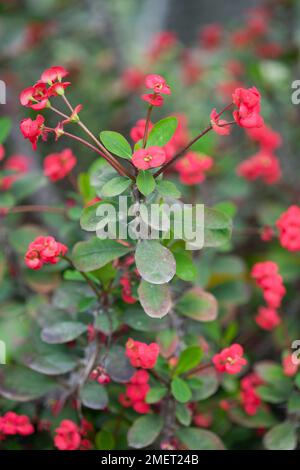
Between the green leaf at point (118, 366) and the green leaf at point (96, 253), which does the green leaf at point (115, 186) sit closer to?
the green leaf at point (96, 253)

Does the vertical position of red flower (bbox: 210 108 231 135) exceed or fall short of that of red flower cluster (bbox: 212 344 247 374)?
it exceeds it

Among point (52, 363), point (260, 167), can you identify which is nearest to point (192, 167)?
point (260, 167)

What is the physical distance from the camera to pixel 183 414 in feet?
4.59

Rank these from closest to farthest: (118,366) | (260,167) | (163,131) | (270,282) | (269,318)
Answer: (163,131) < (118,366) < (270,282) < (269,318) < (260,167)

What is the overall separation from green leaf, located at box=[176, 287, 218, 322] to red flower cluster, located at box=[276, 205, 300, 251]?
245mm

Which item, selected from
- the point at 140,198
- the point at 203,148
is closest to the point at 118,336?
the point at 140,198

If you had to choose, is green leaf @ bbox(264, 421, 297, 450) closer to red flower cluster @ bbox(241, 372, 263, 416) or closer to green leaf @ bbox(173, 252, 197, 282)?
red flower cluster @ bbox(241, 372, 263, 416)

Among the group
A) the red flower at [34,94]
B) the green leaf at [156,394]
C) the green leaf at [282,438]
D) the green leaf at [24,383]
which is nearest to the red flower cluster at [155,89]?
the red flower at [34,94]

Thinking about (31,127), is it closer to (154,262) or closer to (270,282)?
(154,262)

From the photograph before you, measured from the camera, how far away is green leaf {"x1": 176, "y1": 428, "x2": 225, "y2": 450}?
4.67 feet

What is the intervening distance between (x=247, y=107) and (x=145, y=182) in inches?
10.4

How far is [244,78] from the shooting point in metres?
3.13

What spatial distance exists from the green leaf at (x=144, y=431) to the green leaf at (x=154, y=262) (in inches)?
16.9

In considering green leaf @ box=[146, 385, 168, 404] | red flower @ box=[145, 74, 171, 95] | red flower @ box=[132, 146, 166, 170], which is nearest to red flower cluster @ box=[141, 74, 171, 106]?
red flower @ box=[145, 74, 171, 95]
